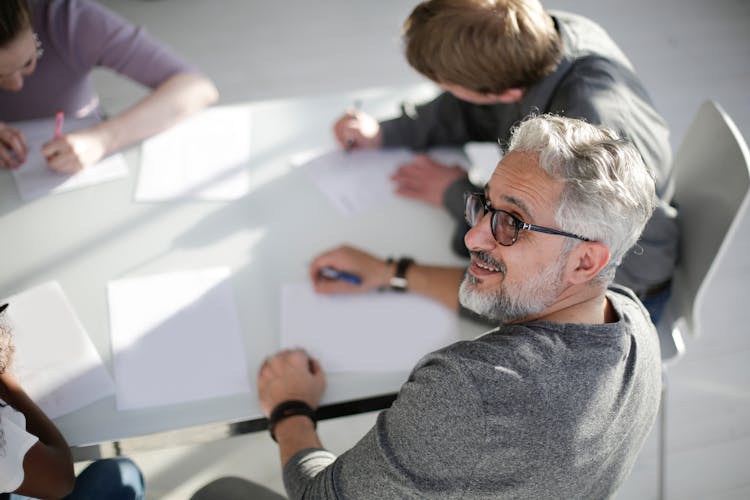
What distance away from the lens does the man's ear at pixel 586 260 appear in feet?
3.66

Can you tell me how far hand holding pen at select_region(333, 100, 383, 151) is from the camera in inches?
69.4

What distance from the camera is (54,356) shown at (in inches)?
51.3

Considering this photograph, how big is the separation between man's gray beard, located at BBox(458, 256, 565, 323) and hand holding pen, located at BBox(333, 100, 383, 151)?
66cm

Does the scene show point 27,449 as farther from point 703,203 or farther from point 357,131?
point 703,203

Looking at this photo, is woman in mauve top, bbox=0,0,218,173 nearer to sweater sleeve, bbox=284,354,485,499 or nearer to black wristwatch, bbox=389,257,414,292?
black wristwatch, bbox=389,257,414,292

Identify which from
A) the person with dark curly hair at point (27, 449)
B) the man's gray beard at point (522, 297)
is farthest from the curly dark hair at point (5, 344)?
the man's gray beard at point (522, 297)

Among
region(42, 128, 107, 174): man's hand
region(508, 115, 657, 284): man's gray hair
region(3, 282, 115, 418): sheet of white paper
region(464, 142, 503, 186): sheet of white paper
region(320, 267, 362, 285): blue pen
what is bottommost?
region(464, 142, 503, 186): sheet of white paper

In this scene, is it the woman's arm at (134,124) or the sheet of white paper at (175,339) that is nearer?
the sheet of white paper at (175,339)

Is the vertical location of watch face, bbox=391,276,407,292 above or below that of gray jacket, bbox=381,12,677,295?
below

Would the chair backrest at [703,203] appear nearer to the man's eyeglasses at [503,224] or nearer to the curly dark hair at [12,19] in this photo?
the man's eyeglasses at [503,224]

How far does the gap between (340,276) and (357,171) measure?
39 centimetres

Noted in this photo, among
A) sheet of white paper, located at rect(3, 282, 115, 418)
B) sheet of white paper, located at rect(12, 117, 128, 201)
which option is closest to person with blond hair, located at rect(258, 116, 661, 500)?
sheet of white paper, located at rect(3, 282, 115, 418)

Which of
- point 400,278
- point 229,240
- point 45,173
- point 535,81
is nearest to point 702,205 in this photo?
point 535,81

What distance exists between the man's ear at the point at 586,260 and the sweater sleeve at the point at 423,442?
27 centimetres
